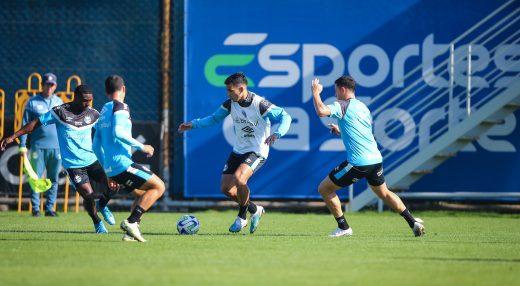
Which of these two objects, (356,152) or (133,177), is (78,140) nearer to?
(133,177)

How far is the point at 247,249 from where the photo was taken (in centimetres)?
1060

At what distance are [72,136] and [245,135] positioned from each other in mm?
2471

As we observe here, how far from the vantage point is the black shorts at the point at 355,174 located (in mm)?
12461

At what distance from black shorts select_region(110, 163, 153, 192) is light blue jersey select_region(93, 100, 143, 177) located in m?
0.05

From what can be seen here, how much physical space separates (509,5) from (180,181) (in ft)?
24.1

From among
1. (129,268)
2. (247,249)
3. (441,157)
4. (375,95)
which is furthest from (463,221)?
(129,268)

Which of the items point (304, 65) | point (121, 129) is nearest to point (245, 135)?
point (121, 129)

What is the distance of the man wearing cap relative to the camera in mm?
16759

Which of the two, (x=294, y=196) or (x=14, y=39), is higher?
(x=14, y=39)

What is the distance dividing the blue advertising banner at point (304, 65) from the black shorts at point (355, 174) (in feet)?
19.4

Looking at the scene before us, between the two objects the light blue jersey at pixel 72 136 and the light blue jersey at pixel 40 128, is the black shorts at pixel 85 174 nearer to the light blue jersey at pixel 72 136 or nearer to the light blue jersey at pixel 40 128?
the light blue jersey at pixel 72 136

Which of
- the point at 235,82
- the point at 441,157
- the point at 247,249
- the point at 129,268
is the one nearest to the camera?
the point at 129,268

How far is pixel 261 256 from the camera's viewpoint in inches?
388

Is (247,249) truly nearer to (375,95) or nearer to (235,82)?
(235,82)
